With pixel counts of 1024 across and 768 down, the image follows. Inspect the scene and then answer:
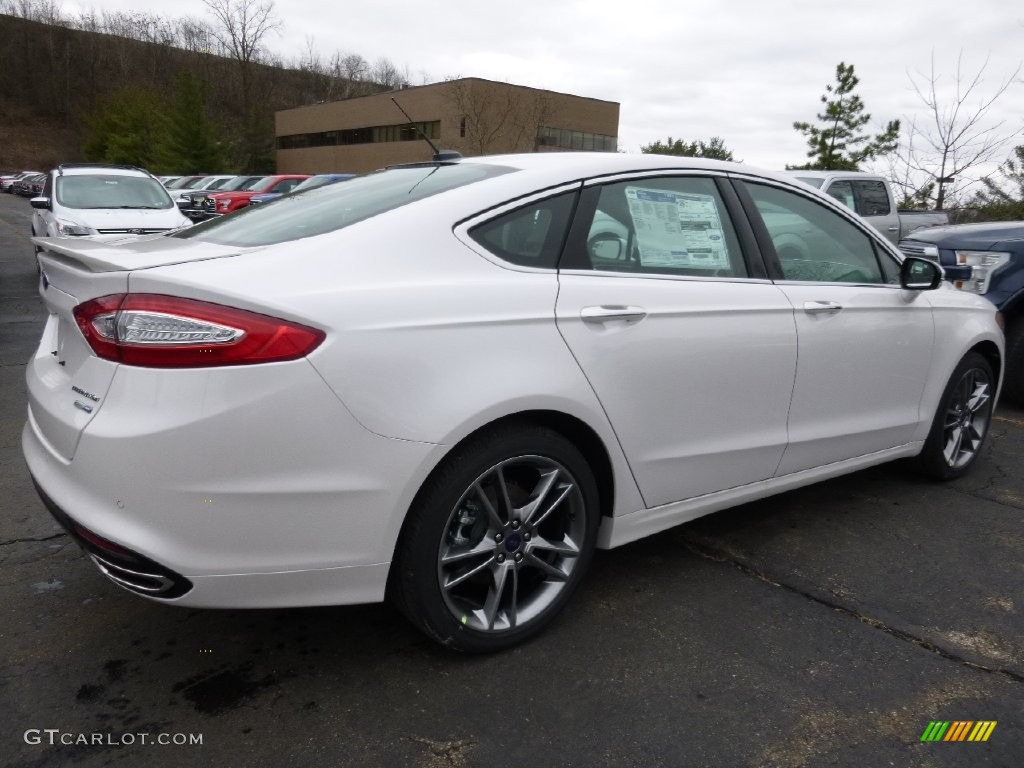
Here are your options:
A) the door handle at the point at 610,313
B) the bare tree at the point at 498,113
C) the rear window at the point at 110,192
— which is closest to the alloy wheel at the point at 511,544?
the door handle at the point at 610,313

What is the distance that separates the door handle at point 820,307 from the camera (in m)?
3.11

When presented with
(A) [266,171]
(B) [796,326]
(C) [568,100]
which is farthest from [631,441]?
(A) [266,171]

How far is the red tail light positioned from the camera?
188cm

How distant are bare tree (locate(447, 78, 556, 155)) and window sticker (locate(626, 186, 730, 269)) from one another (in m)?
38.8

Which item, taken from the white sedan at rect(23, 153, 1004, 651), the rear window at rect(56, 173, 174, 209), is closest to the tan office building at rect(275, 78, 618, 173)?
the rear window at rect(56, 173, 174, 209)

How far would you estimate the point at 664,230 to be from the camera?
2.85m

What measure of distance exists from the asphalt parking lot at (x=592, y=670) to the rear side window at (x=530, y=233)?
49.4 inches

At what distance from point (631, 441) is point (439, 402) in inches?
31.3

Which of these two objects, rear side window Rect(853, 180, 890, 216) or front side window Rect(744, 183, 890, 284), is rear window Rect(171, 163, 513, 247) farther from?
rear side window Rect(853, 180, 890, 216)

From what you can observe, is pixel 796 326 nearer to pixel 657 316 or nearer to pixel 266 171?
pixel 657 316

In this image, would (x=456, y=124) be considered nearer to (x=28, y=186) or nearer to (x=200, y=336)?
(x=28, y=186)

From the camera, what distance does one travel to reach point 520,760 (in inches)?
78.6

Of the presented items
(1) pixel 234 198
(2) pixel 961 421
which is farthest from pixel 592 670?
(1) pixel 234 198

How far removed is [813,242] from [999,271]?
3.22 metres
